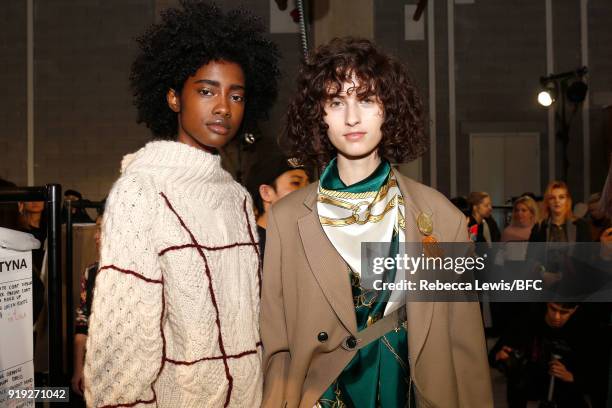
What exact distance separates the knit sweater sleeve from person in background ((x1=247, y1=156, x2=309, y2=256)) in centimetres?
140

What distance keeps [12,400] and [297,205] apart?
0.89m

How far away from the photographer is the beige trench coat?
143 centimetres

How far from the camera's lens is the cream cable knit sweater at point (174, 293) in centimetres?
122

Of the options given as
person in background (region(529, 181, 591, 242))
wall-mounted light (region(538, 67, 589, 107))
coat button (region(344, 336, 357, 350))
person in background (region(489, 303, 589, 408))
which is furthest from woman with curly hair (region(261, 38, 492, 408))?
wall-mounted light (region(538, 67, 589, 107))

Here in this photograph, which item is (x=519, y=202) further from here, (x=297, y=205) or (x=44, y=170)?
(x=44, y=170)

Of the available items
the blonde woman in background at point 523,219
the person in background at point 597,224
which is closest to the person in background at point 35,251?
the person in background at point 597,224

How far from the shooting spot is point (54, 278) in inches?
54.2

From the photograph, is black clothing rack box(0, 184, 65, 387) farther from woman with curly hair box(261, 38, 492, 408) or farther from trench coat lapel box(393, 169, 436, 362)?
trench coat lapel box(393, 169, 436, 362)

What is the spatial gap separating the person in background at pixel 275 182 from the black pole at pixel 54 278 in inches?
52.9

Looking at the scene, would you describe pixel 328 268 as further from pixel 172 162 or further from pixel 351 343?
pixel 172 162

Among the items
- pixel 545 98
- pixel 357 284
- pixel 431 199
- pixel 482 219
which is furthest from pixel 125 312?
pixel 545 98

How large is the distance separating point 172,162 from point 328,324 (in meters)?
0.60

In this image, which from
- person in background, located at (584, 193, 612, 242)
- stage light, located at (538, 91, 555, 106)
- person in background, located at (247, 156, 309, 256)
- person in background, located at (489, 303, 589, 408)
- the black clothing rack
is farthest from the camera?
stage light, located at (538, 91, 555, 106)

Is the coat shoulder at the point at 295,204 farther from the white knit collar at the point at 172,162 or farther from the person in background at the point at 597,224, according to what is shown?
the person in background at the point at 597,224
